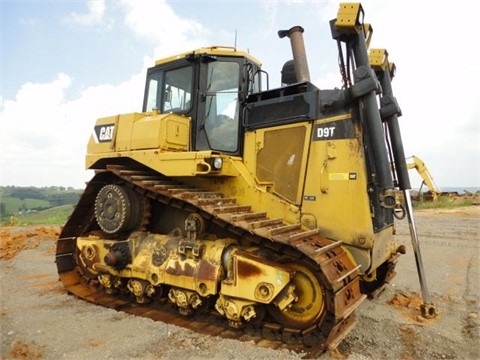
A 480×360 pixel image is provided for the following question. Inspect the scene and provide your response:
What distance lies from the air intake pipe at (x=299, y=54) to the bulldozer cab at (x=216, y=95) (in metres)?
0.74

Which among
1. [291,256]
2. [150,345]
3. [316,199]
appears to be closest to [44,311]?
[150,345]

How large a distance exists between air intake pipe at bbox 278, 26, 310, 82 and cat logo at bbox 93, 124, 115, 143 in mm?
3127

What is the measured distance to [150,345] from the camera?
4.10 metres

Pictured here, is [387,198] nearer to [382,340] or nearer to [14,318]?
[382,340]

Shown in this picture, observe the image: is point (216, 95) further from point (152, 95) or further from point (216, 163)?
point (152, 95)

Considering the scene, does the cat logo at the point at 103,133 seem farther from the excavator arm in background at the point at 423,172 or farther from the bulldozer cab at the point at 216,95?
the excavator arm in background at the point at 423,172

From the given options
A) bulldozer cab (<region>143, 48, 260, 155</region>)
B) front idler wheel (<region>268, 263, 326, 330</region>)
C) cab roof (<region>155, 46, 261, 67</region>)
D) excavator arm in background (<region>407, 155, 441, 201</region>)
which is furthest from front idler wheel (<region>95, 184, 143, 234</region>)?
excavator arm in background (<region>407, 155, 441, 201</region>)

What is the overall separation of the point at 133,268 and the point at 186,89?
2791 mm

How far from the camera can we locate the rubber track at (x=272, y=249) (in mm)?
3867

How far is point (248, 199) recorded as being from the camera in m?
5.19

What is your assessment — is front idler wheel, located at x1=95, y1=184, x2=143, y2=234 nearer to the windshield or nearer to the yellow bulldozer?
the yellow bulldozer

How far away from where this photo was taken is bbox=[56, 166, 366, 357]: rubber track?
12.7 ft

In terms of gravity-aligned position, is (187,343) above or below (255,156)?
below

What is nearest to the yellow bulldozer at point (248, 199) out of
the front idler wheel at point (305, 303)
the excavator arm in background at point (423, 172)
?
the front idler wheel at point (305, 303)
